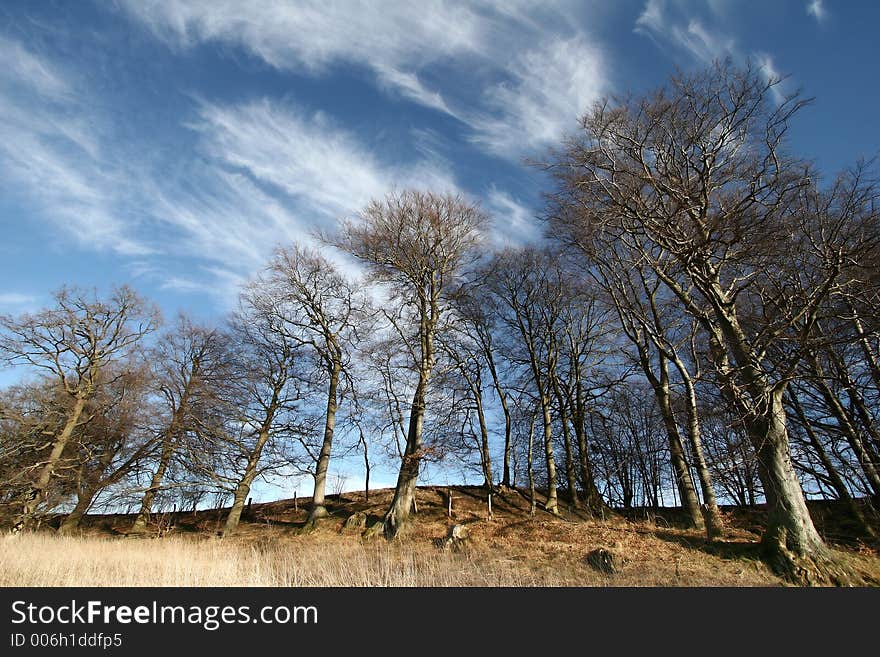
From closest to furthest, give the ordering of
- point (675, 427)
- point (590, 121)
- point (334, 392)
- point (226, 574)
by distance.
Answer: point (226, 574)
point (590, 121)
point (675, 427)
point (334, 392)

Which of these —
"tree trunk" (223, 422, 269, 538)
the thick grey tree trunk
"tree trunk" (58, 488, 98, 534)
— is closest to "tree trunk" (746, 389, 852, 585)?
the thick grey tree trunk

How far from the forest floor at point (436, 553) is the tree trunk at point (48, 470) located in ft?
8.20

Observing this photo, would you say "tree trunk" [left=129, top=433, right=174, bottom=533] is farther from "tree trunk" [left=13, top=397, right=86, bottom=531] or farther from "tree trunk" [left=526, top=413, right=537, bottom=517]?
"tree trunk" [left=526, top=413, right=537, bottom=517]

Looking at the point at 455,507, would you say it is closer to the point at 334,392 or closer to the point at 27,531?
the point at 334,392

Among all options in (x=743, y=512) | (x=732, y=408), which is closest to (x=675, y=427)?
(x=732, y=408)

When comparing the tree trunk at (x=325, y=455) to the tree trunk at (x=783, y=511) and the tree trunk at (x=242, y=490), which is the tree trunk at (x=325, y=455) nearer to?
A: the tree trunk at (x=242, y=490)

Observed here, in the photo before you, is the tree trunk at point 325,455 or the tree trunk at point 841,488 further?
the tree trunk at point 325,455

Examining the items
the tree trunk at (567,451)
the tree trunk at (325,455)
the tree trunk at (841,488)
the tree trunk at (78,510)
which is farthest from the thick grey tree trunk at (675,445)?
the tree trunk at (78,510)

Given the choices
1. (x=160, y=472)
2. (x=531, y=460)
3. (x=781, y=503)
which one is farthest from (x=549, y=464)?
(x=160, y=472)

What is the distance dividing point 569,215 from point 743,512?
48.1 feet

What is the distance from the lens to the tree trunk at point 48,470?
50.4 ft

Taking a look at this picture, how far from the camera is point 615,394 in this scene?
63.0ft

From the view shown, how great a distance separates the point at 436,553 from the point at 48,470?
15297mm
